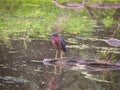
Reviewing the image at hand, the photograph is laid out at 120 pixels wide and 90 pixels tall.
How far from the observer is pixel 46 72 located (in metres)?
10.1

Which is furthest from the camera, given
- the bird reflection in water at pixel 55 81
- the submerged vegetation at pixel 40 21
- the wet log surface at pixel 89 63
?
the submerged vegetation at pixel 40 21

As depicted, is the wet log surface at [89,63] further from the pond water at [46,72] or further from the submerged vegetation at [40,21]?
the submerged vegetation at [40,21]

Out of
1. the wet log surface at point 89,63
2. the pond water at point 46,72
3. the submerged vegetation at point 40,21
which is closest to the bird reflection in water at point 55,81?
the pond water at point 46,72

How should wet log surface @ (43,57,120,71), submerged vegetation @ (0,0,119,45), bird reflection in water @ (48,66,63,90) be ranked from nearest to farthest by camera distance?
1. bird reflection in water @ (48,66,63,90)
2. wet log surface @ (43,57,120,71)
3. submerged vegetation @ (0,0,119,45)

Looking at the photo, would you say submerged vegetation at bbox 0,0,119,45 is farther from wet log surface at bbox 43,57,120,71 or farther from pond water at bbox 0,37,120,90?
wet log surface at bbox 43,57,120,71

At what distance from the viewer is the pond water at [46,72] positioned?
29.9ft

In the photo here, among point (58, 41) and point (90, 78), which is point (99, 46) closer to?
point (58, 41)

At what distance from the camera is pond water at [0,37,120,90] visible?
9102mm

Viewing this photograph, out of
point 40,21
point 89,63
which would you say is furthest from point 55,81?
point 40,21

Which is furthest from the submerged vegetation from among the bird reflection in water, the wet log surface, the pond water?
the bird reflection in water

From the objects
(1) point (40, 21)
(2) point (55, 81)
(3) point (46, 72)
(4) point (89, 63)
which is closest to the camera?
(2) point (55, 81)

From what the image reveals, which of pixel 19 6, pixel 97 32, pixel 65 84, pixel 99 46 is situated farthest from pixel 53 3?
pixel 65 84

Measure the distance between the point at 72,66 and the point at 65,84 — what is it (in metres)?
1.35

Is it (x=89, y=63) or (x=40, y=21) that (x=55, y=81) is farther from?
(x=40, y=21)
